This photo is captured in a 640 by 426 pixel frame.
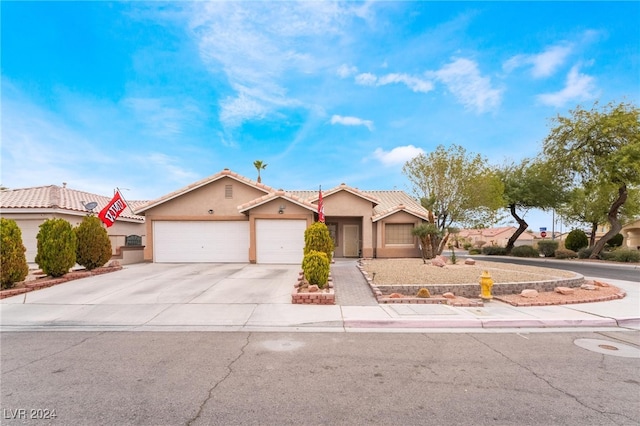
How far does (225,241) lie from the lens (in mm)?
17688

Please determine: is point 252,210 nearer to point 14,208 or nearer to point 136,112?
point 136,112

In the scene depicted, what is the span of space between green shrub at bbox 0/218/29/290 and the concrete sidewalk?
0.96m

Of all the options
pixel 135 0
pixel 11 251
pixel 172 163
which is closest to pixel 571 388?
pixel 11 251

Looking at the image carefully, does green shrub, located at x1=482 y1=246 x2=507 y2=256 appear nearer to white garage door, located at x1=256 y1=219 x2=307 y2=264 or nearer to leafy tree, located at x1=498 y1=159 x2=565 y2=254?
leafy tree, located at x1=498 y1=159 x2=565 y2=254

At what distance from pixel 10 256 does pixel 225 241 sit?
29.4ft

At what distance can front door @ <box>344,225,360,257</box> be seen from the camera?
22.1 m

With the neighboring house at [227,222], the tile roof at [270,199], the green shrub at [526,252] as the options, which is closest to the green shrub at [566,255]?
the green shrub at [526,252]

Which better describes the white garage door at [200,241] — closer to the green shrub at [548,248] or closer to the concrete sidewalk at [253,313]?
the concrete sidewalk at [253,313]

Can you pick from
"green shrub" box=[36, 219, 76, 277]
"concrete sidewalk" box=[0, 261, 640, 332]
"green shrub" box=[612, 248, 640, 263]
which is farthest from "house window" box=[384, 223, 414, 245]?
"green shrub" box=[36, 219, 76, 277]

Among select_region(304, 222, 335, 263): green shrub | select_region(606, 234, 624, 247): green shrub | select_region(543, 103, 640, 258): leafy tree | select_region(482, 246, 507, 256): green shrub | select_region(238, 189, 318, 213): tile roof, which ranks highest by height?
select_region(543, 103, 640, 258): leafy tree

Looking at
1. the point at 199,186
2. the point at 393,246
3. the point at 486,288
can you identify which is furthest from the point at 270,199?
the point at 486,288

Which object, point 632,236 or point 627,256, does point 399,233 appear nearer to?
point 627,256

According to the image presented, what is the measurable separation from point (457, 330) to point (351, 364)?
309 centimetres

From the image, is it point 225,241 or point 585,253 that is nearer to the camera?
point 225,241
